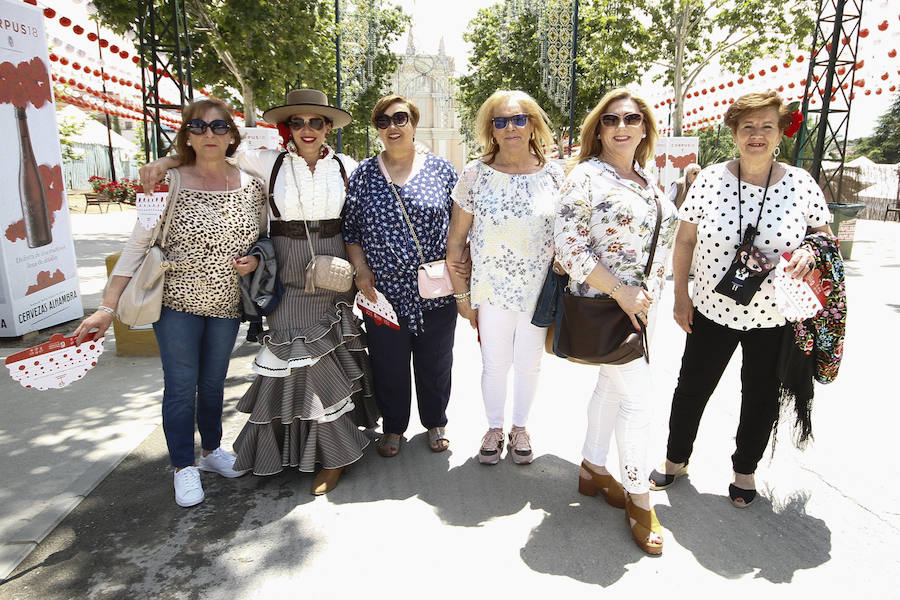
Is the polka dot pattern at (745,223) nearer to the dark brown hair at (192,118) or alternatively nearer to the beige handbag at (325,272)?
the beige handbag at (325,272)

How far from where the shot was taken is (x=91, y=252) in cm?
1118

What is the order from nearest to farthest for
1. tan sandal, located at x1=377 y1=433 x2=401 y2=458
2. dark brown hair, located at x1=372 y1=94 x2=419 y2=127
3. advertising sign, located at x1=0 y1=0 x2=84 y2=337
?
dark brown hair, located at x1=372 y1=94 x2=419 y2=127, tan sandal, located at x1=377 y1=433 x2=401 y2=458, advertising sign, located at x1=0 y1=0 x2=84 y2=337

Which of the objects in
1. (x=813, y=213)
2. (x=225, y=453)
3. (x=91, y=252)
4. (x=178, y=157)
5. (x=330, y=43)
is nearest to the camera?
(x=813, y=213)

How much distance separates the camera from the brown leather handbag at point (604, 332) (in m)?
2.41

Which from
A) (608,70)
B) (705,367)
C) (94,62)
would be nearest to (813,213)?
(705,367)

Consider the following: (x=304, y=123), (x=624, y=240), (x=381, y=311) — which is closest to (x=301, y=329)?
(x=381, y=311)

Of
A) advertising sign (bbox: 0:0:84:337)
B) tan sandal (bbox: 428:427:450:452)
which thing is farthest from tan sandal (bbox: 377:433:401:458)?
advertising sign (bbox: 0:0:84:337)

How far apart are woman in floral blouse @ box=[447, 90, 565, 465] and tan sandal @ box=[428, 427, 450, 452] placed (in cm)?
54

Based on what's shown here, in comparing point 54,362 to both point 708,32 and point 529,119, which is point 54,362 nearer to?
point 529,119

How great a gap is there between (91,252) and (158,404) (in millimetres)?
8751

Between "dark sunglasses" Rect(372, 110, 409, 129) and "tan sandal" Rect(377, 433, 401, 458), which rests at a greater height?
"dark sunglasses" Rect(372, 110, 409, 129)

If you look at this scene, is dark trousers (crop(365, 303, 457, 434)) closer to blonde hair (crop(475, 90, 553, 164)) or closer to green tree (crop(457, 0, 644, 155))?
blonde hair (crop(475, 90, 553, 164))

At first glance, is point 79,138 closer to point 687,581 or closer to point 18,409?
point 18,409

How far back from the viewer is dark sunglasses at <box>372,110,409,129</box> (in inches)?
117
